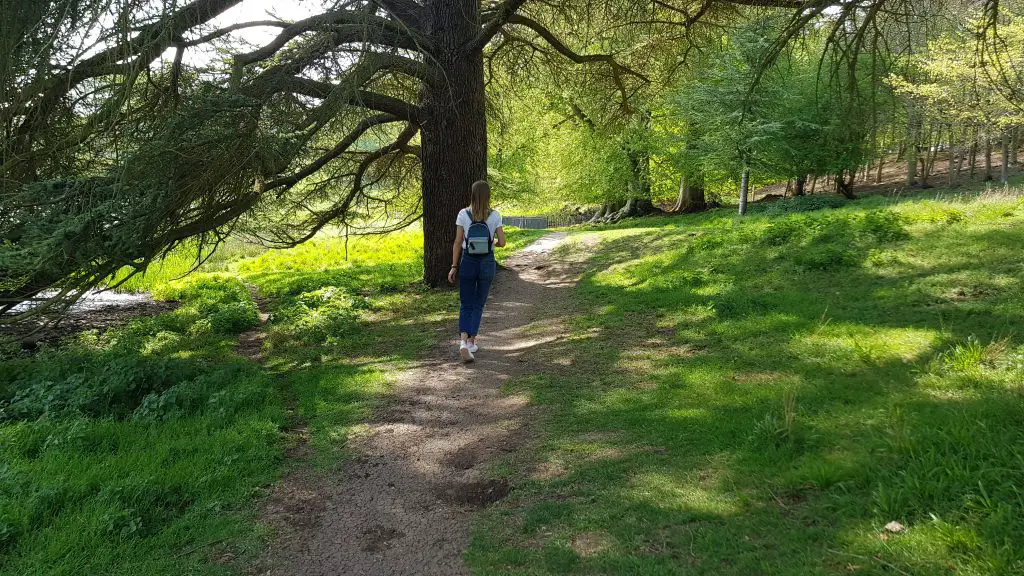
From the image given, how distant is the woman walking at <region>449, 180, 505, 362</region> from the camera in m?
6.38

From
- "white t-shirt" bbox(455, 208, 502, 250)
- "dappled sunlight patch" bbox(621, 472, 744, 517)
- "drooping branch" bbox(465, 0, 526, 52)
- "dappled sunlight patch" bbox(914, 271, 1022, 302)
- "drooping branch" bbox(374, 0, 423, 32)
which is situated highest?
"drooping branch" bbox(374, 0, 423, 32)

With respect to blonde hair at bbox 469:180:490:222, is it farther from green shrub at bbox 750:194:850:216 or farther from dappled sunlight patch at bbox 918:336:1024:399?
green shrub at bbox 750:194:850:216

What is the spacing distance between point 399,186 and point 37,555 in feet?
33.2

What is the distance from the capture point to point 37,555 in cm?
297

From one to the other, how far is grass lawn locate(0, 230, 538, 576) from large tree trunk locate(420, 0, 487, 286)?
152 cm

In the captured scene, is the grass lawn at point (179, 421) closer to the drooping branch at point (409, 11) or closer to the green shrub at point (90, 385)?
the green shrub at point (90, 385)

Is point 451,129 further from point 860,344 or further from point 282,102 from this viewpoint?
point 860,344

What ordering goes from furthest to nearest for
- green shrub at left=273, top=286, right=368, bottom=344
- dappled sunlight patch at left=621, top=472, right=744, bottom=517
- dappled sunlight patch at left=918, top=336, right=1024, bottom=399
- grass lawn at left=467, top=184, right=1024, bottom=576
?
1. green shrub at left=273, top=286, right=368, bottom=344
2. dappled sunlight patch at left=918, top=336, right=1024, bottom=399
3. dappled sunlight patch at left=621, top=472, right=744, bottom=517
4. grass lawn at left=467, top=184, right=1024, bottom=576

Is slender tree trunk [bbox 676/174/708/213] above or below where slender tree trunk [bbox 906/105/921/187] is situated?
below

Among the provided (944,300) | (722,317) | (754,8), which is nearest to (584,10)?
(754,8)

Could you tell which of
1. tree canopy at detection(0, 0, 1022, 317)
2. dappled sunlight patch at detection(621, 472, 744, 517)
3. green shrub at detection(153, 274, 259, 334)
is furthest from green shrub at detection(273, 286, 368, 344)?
dappled sunlight patch at detection(621, 472, 744, 517)

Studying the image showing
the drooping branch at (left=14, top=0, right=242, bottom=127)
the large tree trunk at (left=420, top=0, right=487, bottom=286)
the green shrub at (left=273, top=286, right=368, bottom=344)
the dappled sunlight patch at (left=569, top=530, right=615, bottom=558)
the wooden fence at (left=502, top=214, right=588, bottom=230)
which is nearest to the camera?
the dappled sunlight patch at (left=569, top=530, right=615, bottom=558)

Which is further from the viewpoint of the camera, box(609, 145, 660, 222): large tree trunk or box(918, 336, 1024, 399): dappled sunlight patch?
box(609, 145, 660, 222): large tree trunk

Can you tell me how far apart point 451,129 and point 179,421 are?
699 centimetres
